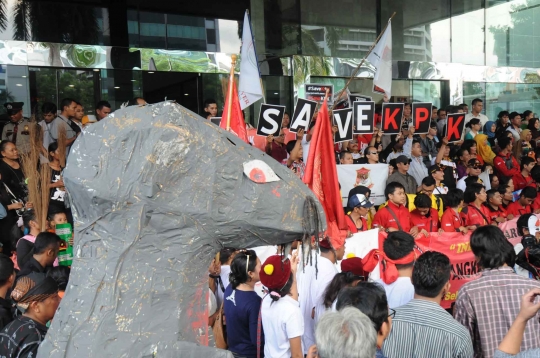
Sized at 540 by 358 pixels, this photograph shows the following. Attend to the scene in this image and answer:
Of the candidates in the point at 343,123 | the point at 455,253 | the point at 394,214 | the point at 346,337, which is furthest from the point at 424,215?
the point at 346,337

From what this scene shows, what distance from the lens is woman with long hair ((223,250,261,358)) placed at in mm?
4355

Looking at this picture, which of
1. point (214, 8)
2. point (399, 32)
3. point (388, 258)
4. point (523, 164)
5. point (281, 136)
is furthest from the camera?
point (399, 32)

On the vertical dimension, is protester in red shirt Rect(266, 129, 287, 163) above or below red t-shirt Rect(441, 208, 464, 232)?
above

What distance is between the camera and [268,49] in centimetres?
1362

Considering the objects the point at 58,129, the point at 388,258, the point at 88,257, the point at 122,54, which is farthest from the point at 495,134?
the point at 88,257

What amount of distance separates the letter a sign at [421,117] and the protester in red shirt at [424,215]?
9.11ft

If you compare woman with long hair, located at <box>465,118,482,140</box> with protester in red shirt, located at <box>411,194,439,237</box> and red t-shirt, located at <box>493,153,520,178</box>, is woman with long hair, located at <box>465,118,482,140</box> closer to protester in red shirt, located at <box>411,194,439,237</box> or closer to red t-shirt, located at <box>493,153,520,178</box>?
red t-shirt, located at <box>493,153,520,178</box>

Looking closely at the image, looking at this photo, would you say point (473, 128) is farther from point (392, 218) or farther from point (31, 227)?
point (31, 227)

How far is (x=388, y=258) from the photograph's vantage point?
14.8ft

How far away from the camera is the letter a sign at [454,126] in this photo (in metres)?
10.7

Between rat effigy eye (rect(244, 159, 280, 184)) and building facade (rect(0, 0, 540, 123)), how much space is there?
9.23m

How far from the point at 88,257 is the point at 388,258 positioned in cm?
268

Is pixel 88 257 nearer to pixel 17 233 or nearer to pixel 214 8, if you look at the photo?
pixel 17 233

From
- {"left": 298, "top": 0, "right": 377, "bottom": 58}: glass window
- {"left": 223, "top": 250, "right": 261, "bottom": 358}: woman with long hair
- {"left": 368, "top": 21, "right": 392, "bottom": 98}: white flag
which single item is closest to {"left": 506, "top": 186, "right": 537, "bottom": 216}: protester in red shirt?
{"left": 368, "top": 21, "right": 392, "bottom": 98}: white flag
